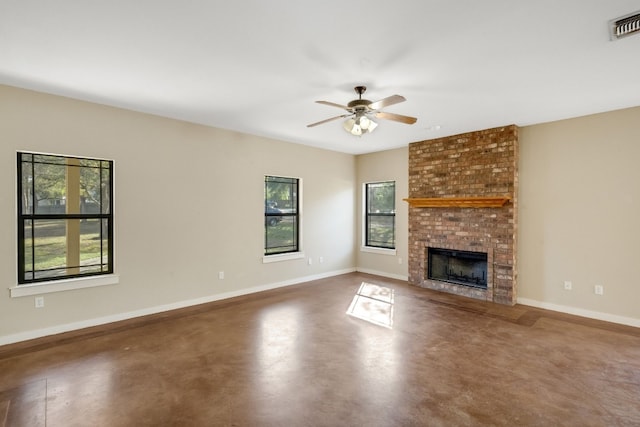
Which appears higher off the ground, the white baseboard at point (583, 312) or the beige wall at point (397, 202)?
the beige wall at point (397, 202)

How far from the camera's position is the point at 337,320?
163 inches

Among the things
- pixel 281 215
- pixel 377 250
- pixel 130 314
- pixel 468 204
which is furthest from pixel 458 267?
pixel 130 314

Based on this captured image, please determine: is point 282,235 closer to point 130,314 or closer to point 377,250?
point 377,250

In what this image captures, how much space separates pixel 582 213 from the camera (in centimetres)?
436

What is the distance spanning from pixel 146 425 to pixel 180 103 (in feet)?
10.9

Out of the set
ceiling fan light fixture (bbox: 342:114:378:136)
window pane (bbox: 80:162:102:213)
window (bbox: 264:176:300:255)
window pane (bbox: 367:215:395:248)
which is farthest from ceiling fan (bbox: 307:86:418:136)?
window pane (bbox: 367:215:395:248)

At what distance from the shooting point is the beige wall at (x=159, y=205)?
11.3 feet

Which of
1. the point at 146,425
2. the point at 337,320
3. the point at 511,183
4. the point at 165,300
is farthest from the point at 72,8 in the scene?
the point at 511,183

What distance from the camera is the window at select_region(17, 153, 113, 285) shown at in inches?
140

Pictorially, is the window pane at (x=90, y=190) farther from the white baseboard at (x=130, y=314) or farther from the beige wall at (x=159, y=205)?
the white baseboard at (x=130, y=314)

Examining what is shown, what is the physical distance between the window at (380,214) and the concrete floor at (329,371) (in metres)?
2.58

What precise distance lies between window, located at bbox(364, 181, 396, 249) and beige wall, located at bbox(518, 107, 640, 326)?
2427mm

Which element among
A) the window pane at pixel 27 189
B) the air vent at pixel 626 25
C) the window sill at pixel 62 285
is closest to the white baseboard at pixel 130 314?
the window sill at pixel 62 285

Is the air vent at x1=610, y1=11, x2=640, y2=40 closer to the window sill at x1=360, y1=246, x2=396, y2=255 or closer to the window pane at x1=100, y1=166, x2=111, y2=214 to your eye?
the window sill at x1=360, y1=246, x2=396, y2=255
